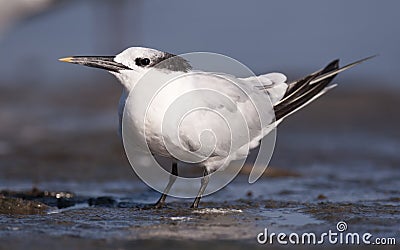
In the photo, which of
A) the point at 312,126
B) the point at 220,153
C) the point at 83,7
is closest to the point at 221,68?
the point at 220,153

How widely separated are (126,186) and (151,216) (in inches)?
71.5

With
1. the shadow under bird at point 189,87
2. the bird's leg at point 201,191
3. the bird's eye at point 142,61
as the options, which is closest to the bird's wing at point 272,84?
the shadow under bird at point 189,87

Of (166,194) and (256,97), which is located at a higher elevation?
(256,97)

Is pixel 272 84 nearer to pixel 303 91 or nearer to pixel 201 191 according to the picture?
pixel 303 91

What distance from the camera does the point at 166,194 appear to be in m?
5.96

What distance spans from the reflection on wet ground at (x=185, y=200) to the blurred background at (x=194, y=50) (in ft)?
0.10

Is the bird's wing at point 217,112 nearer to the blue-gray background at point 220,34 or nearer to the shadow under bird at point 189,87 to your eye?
the shadow under bird at point 189,87

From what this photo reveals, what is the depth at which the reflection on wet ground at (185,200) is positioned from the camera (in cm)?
492

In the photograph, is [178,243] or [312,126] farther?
[312,126]

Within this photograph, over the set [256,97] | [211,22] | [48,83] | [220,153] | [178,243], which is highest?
[211,22]

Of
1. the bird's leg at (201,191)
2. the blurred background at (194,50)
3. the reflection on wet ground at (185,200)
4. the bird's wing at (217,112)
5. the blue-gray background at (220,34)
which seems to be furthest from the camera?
the blue-gray background at (220,34)

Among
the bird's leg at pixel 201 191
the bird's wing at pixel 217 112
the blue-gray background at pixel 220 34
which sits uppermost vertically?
the blue-gray background at pixel 220 34

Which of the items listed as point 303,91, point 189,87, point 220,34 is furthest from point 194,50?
point 189,87

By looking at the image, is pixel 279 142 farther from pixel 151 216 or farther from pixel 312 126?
pixel 151 216
